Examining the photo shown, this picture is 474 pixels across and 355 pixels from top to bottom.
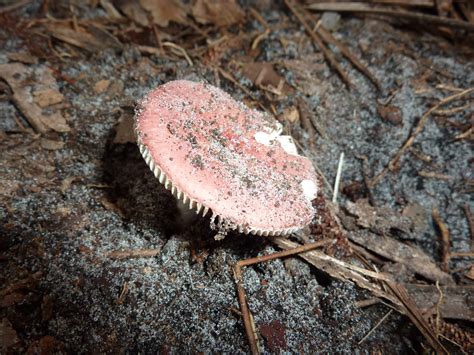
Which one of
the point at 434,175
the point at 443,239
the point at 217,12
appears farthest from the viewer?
the point at 217,12

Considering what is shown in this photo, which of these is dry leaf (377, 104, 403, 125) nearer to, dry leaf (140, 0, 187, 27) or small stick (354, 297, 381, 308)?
small stick (354, 297, 381, 308)

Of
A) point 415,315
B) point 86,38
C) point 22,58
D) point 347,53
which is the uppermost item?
point 347,53

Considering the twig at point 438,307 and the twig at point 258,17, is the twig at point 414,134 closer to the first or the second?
the twig at point 438,307

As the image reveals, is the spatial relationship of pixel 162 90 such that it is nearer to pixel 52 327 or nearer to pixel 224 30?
pixel 52 327

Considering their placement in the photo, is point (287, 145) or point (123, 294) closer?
point (123, 294)

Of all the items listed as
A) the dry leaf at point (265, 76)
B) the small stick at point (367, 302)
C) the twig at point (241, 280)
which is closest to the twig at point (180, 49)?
the dry leaf at point (265, 76)

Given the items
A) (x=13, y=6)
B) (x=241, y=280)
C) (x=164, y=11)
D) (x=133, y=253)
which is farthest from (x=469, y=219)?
(x=13, y=6)

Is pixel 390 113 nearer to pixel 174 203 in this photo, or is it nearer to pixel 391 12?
pixel 391 12

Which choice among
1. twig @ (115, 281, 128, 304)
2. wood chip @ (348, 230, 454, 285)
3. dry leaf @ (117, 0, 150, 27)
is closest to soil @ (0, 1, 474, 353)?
twig @ (115, 281, 128, 304)

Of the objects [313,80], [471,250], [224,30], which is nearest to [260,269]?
[471,250]
